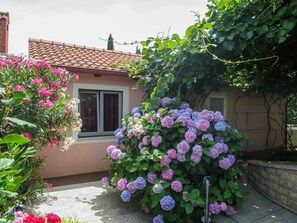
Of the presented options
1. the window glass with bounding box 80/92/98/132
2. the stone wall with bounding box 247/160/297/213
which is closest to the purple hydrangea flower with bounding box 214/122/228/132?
the stone wall with bounding box 247/160/297/213

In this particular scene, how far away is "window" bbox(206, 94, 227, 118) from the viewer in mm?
9845

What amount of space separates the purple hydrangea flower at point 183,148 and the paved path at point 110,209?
1489 millimetres

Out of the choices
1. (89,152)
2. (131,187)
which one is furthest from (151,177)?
(89,152)

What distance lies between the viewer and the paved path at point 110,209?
13.8 ft

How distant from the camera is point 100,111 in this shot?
7422mm

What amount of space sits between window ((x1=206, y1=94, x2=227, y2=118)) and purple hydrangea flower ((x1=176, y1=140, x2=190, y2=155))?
5.92 m

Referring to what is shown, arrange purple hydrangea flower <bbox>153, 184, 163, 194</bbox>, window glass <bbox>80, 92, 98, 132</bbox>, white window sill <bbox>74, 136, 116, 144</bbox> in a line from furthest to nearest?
window glass <bbox>80, 92, 98, 132</bbox>
white window sill <bbox>74, 136, 116, 144</bbox>
purple hydrangea flower <bbox>153, 184, 163, 194</bbox>

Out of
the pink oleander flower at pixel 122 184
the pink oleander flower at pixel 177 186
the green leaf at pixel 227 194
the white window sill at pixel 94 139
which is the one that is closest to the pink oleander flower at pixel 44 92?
the pink oleander flower at pixel 122 184

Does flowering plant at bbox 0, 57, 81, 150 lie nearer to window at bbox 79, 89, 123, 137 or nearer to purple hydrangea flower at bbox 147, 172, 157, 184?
window at bbox 79, 89, 123, 137

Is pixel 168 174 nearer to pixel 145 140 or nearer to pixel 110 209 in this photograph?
pixel 145 140

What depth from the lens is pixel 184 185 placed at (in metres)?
4.23

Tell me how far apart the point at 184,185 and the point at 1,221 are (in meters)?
3.32

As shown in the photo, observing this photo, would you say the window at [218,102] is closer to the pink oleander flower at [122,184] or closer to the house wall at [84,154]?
the house wall at [84,154]

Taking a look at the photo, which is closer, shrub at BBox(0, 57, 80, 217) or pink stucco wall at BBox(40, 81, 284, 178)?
shrub at BBox(0, 57, 80, 217)
